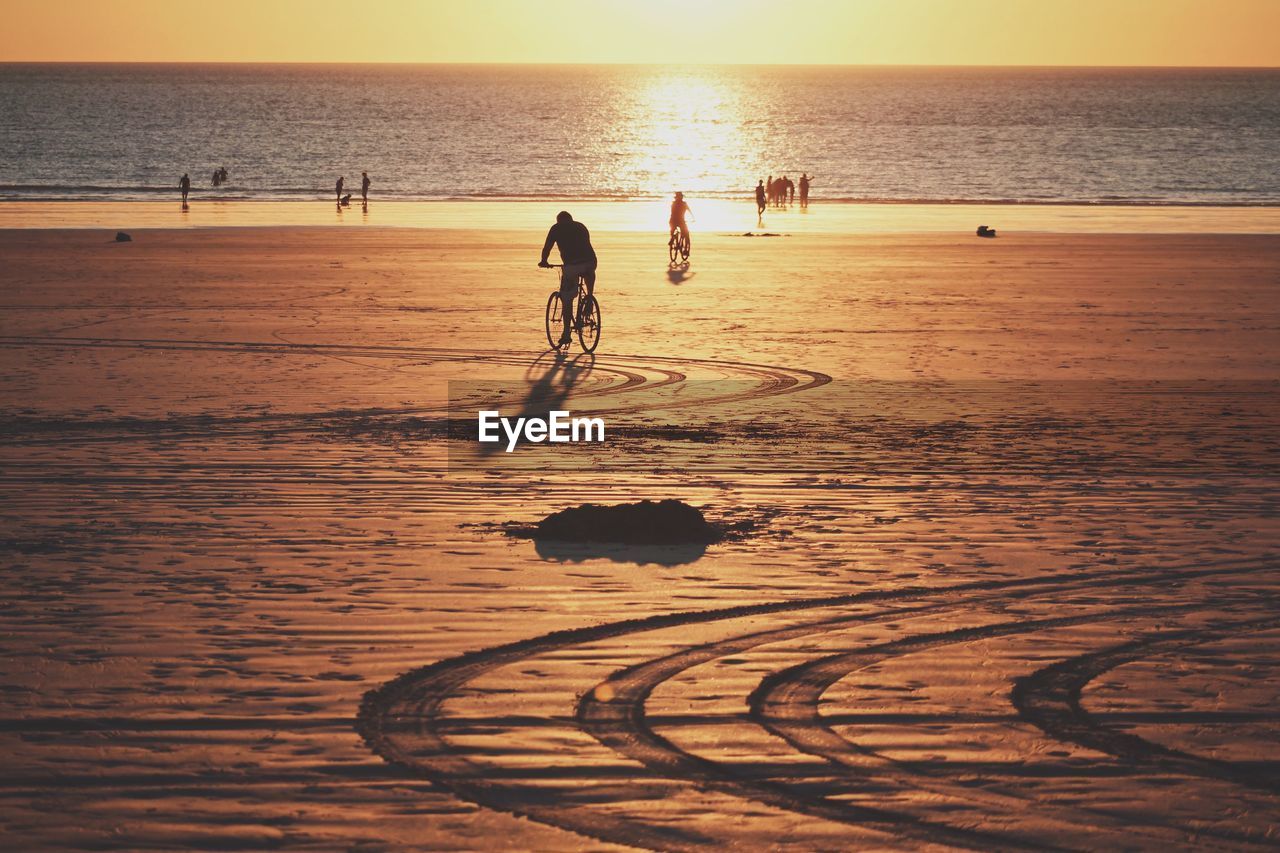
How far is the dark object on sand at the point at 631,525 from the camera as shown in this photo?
10078 millimetres

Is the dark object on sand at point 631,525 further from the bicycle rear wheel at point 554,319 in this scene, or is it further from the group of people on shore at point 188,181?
the group of people on shore at point 188,181

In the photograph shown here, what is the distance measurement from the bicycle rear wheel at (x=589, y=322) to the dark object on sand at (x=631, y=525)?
960cm

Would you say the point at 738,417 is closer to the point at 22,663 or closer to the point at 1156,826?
the point at 22,663

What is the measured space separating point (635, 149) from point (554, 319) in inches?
4057

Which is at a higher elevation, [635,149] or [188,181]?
[635,149]

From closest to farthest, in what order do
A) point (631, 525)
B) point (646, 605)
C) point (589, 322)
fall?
point (646, 605), point (631, 525), point (589, 322)

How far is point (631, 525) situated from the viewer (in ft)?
33.3

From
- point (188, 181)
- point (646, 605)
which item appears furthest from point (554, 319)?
point (188, 181)

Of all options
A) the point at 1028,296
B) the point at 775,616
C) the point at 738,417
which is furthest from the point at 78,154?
the point at 775,616

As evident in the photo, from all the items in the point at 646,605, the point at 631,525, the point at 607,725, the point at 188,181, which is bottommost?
the point at 607,725

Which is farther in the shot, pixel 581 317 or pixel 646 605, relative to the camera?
pixel 581 317

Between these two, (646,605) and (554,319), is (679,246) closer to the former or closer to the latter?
(554,319)

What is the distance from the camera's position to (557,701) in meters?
7.00

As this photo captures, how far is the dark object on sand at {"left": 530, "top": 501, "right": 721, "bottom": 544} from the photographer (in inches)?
397
